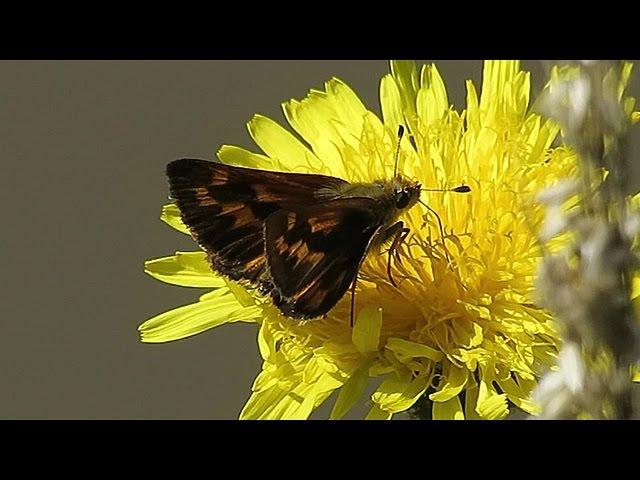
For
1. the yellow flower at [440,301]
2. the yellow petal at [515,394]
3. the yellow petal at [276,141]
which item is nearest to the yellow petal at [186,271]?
the yellow flower at [440,301]

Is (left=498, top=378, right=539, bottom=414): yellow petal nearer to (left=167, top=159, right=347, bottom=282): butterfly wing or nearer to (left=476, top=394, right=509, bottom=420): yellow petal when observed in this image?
(left=476, top=394, right=509, bottom=420): yellow petal

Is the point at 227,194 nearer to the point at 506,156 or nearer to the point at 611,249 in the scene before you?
the point at 506,156

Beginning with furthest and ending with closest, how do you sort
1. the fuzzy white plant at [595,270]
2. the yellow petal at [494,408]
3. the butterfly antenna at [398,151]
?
1. the butterfly antenna at [398,151]
2. the yellow petal at [494,408]
3. the fuzzy white plant at [595,270]

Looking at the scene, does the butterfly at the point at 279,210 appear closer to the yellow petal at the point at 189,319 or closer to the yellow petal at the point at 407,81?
the yellow petal at the point at 189,319

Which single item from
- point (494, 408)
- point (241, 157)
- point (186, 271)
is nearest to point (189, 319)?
point (186, 271)

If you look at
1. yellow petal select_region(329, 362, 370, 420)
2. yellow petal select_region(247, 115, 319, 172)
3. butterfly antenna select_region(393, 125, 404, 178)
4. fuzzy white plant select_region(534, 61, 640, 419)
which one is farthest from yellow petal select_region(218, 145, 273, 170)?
fuzzy white plant select_region(534, 61, 640, 419)

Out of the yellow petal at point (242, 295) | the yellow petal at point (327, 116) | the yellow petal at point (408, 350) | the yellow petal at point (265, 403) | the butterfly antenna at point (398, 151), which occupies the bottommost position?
the yellow petal at point (265, 403)

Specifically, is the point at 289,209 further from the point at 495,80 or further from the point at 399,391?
the point at 495,80
